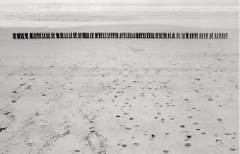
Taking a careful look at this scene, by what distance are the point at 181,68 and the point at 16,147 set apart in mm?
6901

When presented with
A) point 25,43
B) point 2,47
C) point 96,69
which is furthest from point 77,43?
point 96,69

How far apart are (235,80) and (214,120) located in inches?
131

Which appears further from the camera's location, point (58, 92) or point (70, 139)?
point (58, 92)

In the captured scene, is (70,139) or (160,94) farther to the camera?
(160,94)

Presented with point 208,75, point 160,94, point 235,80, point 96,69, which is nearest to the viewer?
point 160,94

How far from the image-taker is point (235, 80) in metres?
8.40

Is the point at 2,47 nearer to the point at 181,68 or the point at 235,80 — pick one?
the point at 181,68

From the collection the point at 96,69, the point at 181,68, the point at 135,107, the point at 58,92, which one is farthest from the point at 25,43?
the point at 135,107

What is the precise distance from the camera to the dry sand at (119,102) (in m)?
4.86

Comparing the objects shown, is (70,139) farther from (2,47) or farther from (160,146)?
(2,47)

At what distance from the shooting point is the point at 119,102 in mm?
6719

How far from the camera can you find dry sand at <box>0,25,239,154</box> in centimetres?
486

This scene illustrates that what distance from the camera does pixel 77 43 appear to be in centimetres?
1498

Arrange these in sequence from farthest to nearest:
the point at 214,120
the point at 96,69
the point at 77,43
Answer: the point at 77,43 → the point at 96,69 → the point at 214,120
